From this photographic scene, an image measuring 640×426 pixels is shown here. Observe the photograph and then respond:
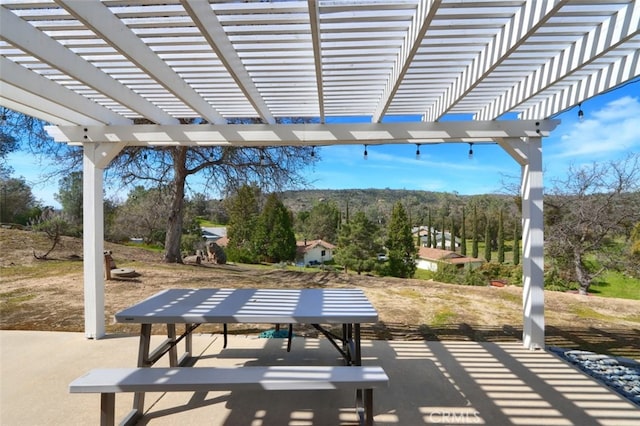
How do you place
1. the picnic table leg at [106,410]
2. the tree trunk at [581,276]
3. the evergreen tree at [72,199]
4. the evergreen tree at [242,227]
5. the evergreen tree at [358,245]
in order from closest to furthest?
the picnic table leg at [106,410] → the tree trunk at [581,276] → the evergreen tree at [72,199] → the evergreen tree at [242,227] → the evergreen tree at [358,245]

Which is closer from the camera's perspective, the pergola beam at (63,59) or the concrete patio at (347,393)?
the pergola beam at (63,59)

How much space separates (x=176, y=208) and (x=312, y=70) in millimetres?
6805

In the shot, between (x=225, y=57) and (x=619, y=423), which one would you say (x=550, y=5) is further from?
(x=619, y=423)

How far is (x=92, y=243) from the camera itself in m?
3.83

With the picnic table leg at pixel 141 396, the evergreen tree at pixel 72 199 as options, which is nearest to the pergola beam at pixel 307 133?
the picnic table leg at pixel 141 396

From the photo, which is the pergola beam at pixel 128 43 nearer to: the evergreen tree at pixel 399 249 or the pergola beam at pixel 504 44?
the pergola beam at pixel 504 44

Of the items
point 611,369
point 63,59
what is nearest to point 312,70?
point 63,59

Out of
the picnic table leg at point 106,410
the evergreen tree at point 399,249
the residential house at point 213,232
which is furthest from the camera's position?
the evergreen tree at point 399,249

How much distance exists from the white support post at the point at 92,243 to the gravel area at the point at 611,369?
191 inches

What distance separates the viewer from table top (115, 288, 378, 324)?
2.42 meters

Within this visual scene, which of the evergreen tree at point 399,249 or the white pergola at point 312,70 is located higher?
the white pergola at point 312,70

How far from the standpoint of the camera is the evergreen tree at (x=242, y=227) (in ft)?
35.8

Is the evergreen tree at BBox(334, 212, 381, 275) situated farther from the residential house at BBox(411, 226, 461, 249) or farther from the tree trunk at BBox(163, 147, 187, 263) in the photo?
the tree trunk at BBox(163, 147, 187, 263)

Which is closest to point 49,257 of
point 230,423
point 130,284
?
point 130,284
